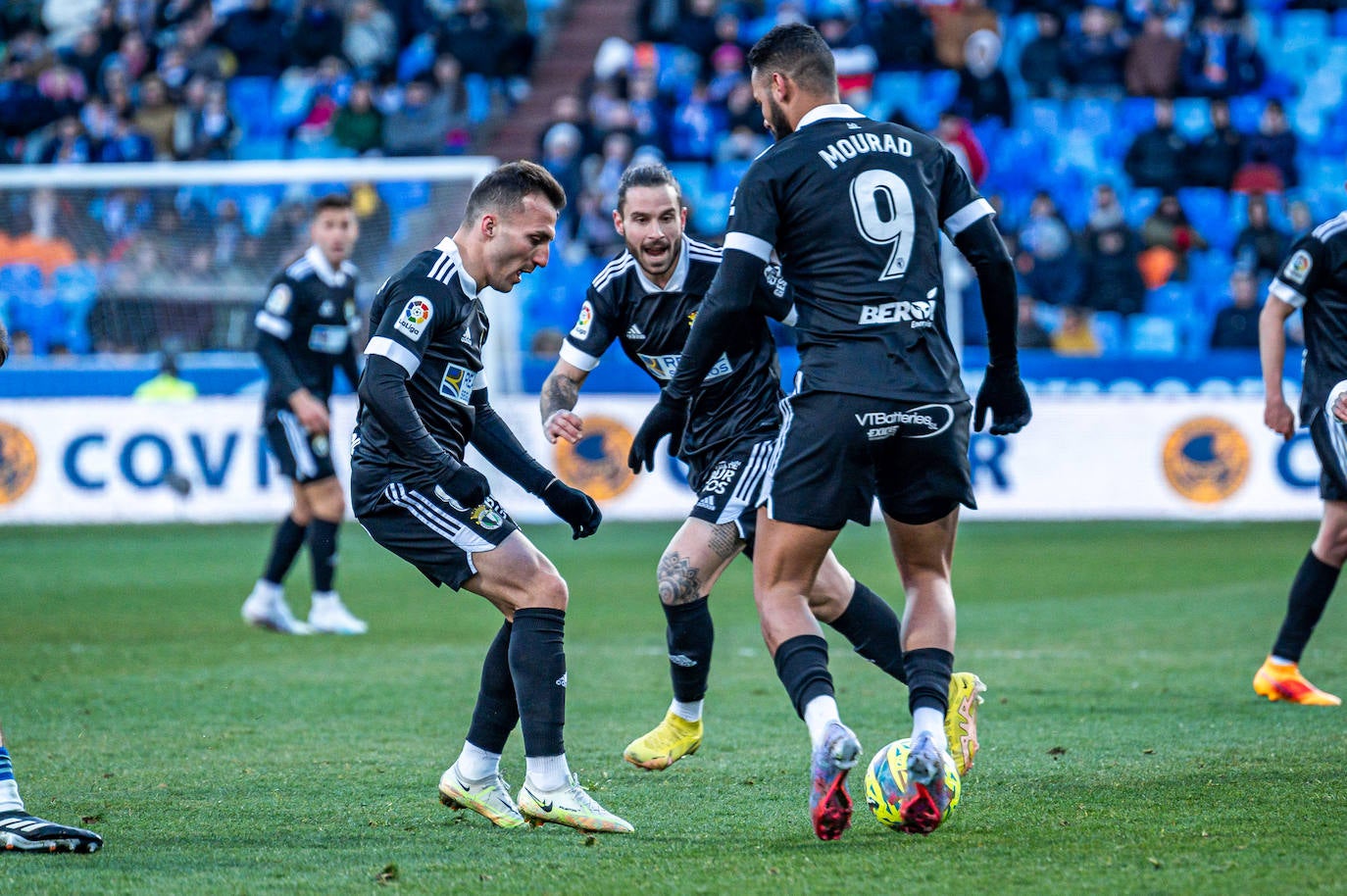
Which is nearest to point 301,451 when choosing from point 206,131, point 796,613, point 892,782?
point 796,613

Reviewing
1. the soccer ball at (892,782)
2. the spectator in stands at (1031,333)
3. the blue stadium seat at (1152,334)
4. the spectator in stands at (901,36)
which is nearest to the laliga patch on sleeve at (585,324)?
the soccer ball at (892,782)

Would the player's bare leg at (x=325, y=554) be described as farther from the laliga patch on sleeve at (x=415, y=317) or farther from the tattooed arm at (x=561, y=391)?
the laliga patch on sleeve at (x=415, y=317)

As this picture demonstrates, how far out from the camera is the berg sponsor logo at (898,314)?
181 inches

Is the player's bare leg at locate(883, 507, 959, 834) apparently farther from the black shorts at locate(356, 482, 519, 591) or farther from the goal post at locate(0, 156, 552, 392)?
the goal post at locate(0, 156, 552, 392)

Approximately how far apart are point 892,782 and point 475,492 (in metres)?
1.40

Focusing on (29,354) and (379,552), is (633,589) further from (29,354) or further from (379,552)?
(29,354)

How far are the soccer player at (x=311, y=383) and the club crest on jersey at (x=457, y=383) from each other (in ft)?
14.5

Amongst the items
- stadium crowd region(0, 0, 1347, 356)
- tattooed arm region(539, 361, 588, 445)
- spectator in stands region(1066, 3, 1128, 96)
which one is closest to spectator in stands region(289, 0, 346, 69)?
stadium crowd region(0, 0, 1347, 356)

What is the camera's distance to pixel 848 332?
4605 mm

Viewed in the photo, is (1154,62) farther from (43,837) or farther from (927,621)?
(43,837)

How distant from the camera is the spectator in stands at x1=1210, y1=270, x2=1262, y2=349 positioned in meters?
15.6

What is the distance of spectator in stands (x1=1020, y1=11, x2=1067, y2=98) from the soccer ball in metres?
15.8

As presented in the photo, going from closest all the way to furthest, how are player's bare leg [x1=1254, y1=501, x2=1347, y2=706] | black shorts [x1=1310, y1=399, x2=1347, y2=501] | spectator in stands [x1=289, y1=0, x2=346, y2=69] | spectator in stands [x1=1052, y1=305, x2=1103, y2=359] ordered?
black shorts [x1=1310, y1=399, x2=1347, y2=501], player's bare leg [x1=1254, y1=501, x2=1347, y2=706], spectator in stands [x1=1052, y1=305, x2=1103, y2=359], spectator in stands [x1=289, y1=0, x2=346, y2=69]

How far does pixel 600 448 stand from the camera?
1479 cm
